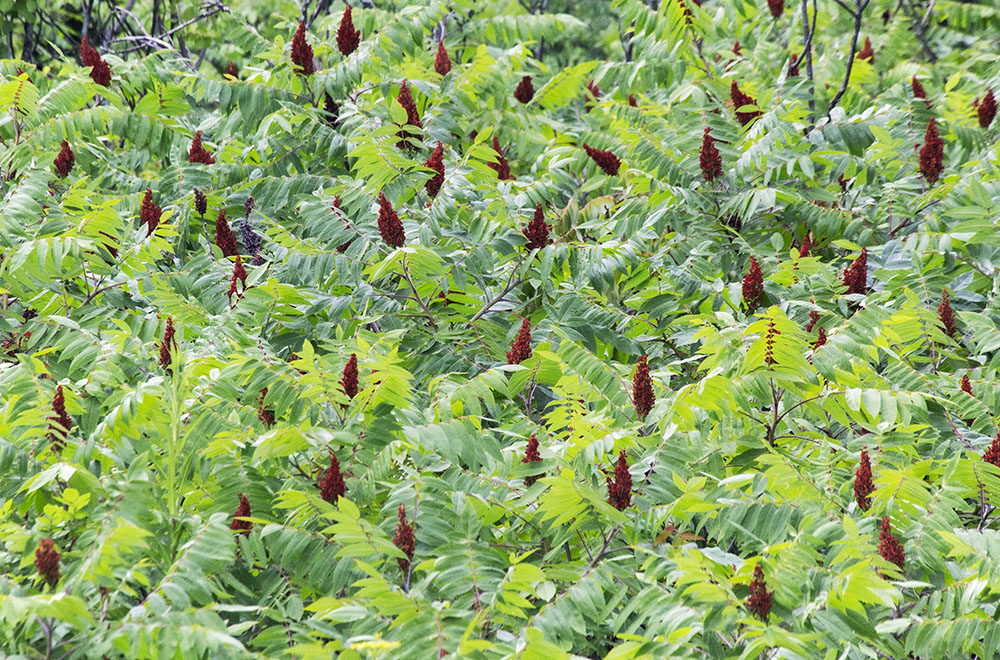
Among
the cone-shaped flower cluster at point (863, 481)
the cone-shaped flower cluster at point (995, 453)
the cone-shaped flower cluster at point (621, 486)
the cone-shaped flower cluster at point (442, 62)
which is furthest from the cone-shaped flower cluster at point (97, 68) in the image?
the cone-shaped flower cluster at point (995, 453)

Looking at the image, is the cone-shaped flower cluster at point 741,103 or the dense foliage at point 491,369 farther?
the cone-shaped flower cluster at point 741,103

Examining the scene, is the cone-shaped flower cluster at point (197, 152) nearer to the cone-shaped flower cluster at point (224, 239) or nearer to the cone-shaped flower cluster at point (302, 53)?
the cone-shaped flower cluster at point (302, 53)

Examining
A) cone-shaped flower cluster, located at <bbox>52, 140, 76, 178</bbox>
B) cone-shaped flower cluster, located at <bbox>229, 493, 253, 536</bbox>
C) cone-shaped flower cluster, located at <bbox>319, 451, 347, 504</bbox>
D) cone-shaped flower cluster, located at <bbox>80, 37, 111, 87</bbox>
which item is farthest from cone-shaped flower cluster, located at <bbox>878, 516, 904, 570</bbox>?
cone-shaped flower cluster, located at <bbox>80, 37, 111, 87</bbox>

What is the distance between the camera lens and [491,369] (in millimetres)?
3533

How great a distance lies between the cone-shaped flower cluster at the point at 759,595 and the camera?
8.50ft

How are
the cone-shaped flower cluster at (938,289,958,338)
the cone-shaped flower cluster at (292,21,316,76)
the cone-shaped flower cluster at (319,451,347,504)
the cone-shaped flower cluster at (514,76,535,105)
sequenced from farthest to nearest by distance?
the cone-shaped flower cluster at (514,76,535,105), the cone-shaped flower cluster at (292,21,316,76), the cone-shaped flower cluster at (938,289,958,338), the cone-shaped flower cluster at (319,451,347,504)

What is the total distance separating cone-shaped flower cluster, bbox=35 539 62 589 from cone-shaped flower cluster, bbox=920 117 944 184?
450 centimetres

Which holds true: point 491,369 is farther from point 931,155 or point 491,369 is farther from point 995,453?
point 931,155

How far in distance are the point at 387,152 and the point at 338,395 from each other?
1.80m

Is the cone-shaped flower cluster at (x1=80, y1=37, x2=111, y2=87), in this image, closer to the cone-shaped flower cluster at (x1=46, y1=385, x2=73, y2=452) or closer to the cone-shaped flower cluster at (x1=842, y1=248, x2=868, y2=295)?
the cone-shaped flower cluster at (x1=46, y1=385, x2=73, y2=452)

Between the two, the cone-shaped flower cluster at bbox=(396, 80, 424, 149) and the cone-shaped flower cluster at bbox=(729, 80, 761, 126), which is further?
the cone-shaped flower cluster at bbox=(729, 80, 761, 126)

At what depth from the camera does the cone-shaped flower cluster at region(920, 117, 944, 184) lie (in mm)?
Result: 4859

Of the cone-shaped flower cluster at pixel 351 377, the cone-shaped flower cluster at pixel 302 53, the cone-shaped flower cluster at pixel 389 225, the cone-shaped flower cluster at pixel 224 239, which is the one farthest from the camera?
the cone-shaped flower cluster at pixel 302 53

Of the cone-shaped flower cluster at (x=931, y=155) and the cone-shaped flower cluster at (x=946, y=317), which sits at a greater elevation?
the cone-shaped flower cluster at (x=931, y=155)
